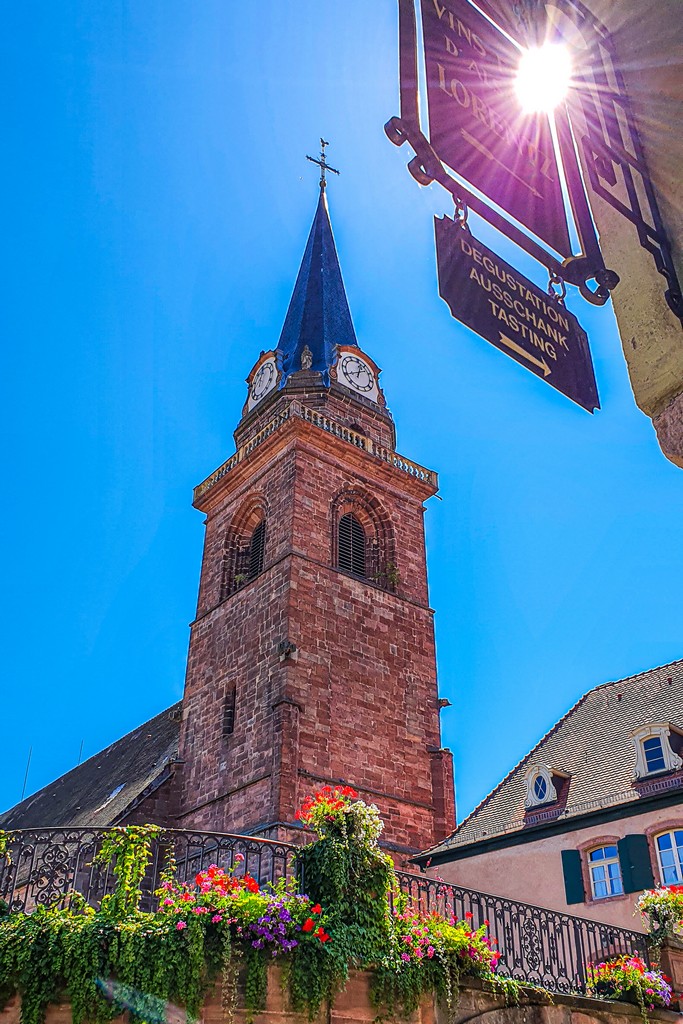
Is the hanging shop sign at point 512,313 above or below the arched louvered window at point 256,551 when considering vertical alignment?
below

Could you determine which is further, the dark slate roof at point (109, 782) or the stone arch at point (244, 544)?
the stone arch at point (244, 544)

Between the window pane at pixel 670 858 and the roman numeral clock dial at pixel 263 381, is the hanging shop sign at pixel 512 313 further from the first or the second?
the roman numeral clock dial at pixel 263 381

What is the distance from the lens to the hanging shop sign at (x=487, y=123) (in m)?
4.05

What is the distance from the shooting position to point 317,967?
783cm

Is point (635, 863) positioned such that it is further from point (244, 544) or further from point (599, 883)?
point (244, 544)

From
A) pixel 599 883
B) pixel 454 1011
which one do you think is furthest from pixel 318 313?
pixel 454 1011

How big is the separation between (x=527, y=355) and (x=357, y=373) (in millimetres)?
25982

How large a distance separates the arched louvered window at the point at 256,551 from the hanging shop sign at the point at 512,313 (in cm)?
1936

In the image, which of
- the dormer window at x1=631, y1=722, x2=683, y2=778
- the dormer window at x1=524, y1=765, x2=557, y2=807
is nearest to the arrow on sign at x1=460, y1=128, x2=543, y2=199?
the dormer window at x1=631, y1=722, x2=683, y2=778

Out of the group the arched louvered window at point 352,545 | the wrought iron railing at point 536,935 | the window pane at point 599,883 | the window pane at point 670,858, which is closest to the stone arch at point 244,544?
the arched louvered window at point 352,545

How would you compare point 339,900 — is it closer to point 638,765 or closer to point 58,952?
point 58,952

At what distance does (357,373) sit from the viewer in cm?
2984

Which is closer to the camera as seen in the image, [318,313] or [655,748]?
[655,748]

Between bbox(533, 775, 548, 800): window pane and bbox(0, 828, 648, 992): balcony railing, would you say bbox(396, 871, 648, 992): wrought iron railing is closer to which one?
bbox(0, 828, 648, 992): balcony railing
